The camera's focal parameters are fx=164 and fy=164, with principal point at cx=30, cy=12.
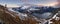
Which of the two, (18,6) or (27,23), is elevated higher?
(18,6)

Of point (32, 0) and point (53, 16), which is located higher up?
point (32, 0)

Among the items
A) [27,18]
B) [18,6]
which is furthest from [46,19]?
[18,6]

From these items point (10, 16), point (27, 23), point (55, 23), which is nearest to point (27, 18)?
point (27, 23)

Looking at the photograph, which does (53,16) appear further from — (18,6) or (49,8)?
(18,6)

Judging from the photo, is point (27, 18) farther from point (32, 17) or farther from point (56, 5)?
point (56, 5)

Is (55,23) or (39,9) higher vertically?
(39,9)

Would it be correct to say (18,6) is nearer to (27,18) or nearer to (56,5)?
(27,18)

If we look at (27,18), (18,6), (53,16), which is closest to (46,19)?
(53,16)
